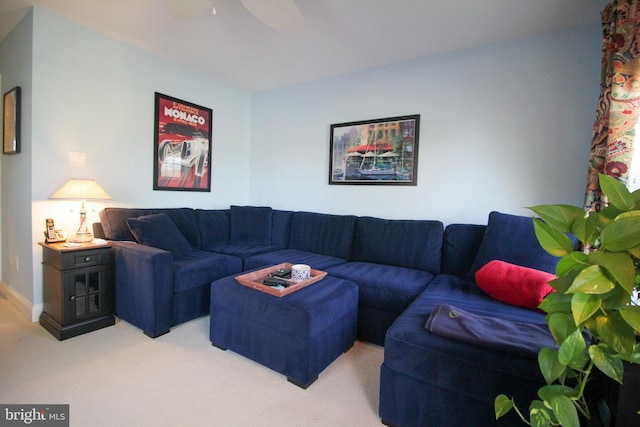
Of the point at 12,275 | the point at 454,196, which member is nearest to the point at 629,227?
the point at 454,196

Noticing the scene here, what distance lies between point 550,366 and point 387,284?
1.39m

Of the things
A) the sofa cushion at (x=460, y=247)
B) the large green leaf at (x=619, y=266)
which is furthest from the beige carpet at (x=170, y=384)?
the large green leaf at (x=619, y=266)

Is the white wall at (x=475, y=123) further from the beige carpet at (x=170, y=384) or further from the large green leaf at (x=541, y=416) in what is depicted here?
the large green leaf at (x=541, y=416)

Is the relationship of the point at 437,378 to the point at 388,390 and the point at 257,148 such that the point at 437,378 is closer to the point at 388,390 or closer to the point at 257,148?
the point at 388,390

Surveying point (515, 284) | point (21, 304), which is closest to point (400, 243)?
point (515, 284)

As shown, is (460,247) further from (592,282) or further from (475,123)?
(592,282)

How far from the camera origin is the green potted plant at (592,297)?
1.99ft

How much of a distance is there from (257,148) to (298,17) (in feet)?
7.63

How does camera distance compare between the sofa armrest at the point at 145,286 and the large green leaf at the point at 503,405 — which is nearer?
the large green leaf at the point at 503,405

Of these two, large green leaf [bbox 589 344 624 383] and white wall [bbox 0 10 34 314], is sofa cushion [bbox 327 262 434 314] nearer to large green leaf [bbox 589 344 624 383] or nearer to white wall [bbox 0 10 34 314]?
large green leaf [bbox 589 344 624 383]

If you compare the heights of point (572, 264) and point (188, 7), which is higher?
point (188, 7)

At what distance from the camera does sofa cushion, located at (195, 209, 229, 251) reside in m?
3.05

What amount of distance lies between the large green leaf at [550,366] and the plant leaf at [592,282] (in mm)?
200

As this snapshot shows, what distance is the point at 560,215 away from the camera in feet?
2.38
